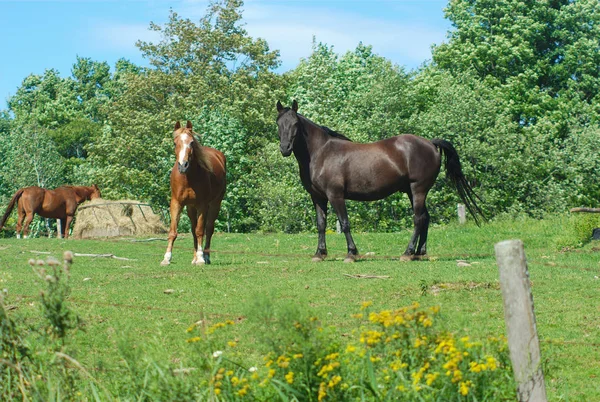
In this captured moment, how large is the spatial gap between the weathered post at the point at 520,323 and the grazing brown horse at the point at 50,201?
3101 cm

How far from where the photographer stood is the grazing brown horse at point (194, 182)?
1563 cm

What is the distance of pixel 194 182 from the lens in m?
16.3

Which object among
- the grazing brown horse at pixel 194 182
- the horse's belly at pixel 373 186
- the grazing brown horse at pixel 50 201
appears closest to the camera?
the grazing brown horse at pixel 194 182

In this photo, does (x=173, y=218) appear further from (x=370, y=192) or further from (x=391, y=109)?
(x=391, y=109)

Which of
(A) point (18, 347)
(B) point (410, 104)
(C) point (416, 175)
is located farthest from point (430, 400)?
(B) point (410, 104)

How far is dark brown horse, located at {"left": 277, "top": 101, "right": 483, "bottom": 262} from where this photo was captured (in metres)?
16.6

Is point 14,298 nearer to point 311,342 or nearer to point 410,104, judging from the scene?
point 311,342

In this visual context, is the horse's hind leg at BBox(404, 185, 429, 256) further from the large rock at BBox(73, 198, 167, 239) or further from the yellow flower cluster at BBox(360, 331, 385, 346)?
the large rock at BBox(73, 198, 167, 239)

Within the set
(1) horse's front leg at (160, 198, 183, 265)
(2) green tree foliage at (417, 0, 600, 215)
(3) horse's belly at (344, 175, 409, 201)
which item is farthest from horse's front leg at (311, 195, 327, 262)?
(2) green tree foliage at (417, 0, 600, 215)

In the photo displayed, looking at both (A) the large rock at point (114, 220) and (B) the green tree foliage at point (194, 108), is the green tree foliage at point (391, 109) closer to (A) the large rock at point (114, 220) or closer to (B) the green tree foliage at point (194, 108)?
(B) the green tree foliage at point (194, 108)

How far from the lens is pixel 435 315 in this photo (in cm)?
526

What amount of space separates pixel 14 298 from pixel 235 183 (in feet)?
117

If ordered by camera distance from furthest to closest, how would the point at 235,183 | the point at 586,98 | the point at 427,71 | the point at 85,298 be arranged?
1. the point at 427,71
2. the point at 586,98
3. the point at 235,183
4. the point at 85,298

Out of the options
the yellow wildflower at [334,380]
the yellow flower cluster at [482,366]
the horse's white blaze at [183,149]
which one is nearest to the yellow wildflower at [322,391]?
the yellow wildflower at [334,380]
